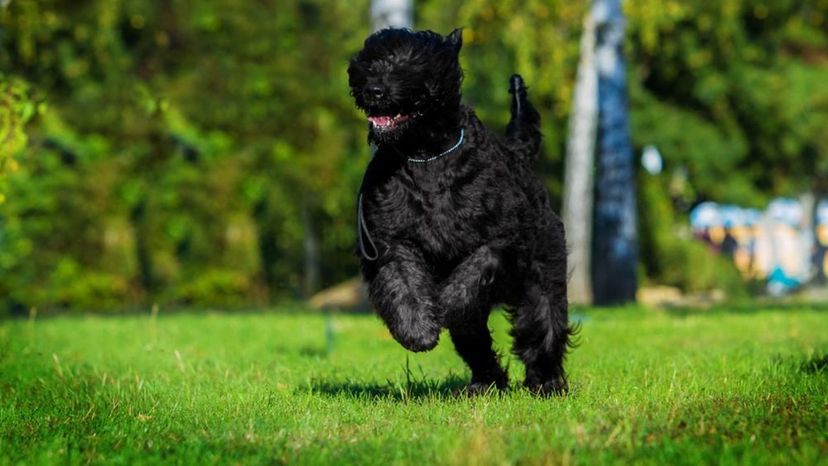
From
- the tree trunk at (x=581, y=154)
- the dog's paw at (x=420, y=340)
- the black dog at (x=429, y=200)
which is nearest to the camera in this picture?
the dog's paw at (x=420, y=340)

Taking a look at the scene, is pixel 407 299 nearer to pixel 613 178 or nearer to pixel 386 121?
pixel 386 121

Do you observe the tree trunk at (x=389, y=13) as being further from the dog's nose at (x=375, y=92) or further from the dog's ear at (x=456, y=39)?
the dog's nose at (x=375, y=92)

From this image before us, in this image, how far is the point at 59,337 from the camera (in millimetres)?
11812

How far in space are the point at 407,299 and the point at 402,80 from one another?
41.8 inches

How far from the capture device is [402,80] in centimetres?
568

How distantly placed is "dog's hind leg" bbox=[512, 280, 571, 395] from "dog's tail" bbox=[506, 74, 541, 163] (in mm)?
873

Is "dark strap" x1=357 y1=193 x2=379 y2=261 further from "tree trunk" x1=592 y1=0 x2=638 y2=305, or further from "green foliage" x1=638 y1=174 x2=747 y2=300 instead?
"green foliage" x1=638 y1=174 x2=747 y2=300

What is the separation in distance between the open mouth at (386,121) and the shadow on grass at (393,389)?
139 centimetres

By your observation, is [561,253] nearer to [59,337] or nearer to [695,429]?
[695,429]

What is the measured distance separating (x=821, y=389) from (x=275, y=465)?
9.54ft

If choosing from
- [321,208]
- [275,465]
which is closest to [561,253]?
[275,465]

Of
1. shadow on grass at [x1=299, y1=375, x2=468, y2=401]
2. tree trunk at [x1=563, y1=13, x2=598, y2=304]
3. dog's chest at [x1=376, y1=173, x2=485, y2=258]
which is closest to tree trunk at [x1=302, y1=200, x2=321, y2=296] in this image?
tree trunk at [x1=563, y1=13, x2=598, y2=304]

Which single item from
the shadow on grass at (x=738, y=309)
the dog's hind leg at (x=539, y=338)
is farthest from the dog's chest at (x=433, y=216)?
the shadow on grass at (x=738, y=309)

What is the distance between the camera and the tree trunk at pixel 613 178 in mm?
16906
